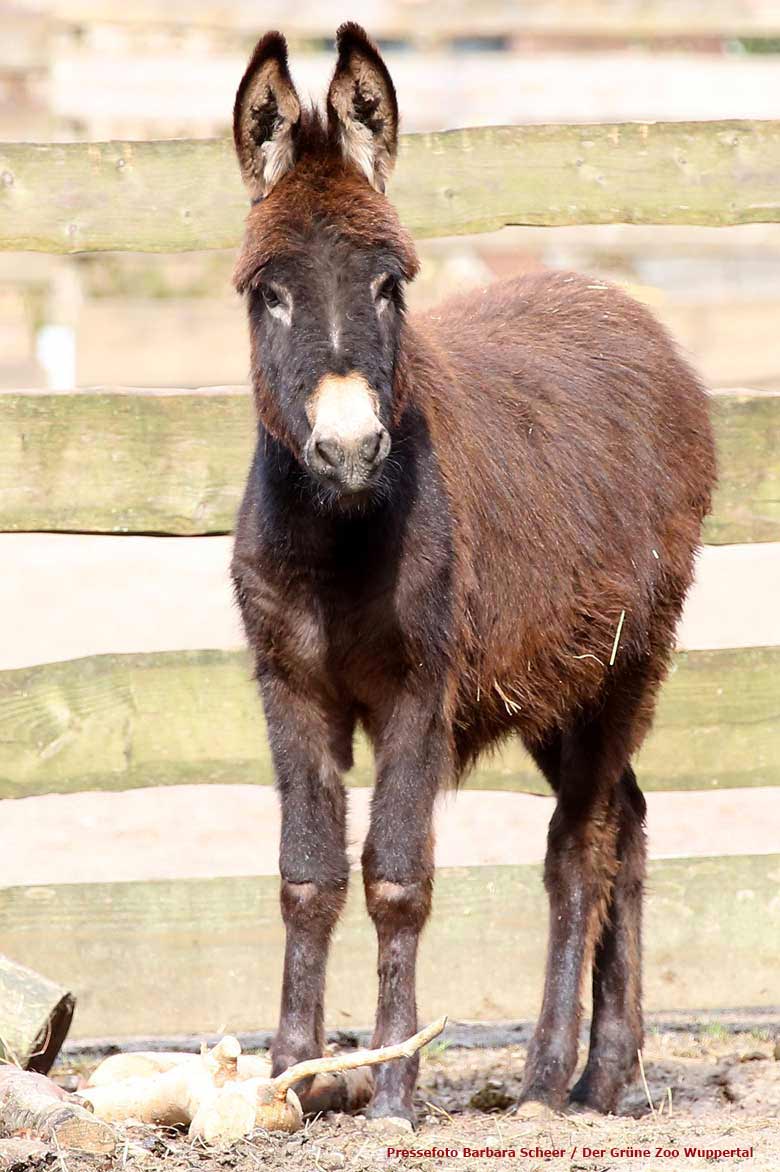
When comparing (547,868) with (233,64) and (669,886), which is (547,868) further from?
(233,64)

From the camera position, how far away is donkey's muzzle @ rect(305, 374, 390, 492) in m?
3.53

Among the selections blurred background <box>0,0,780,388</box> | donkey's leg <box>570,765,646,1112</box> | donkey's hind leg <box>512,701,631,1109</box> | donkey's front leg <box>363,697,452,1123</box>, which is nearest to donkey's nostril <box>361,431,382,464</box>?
donkey's front leg <box>363,697,452,1123</box>

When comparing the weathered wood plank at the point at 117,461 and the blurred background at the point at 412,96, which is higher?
the blurred background at the point at 412,96

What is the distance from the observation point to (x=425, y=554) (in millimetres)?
4074

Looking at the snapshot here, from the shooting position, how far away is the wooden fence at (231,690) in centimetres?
519

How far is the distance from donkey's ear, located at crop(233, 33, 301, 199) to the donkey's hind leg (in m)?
1.93

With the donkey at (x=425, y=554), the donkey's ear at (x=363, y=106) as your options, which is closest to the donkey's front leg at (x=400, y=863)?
the donkey at (x=425, y=554)

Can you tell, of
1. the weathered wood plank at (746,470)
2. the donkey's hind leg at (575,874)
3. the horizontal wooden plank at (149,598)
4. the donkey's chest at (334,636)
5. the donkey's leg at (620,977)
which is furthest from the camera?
the horizontal wooden plank at (149,598)

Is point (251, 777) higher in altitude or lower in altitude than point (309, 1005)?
higher

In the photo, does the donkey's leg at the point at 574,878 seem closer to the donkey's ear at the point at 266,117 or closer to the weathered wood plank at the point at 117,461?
the weathered wood plank at the point at 117,461

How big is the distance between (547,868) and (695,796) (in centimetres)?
287

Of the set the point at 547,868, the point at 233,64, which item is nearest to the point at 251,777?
the point at 547,868

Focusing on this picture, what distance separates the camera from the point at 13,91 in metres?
19.8

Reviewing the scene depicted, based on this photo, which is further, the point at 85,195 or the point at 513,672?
the point at 85,195
